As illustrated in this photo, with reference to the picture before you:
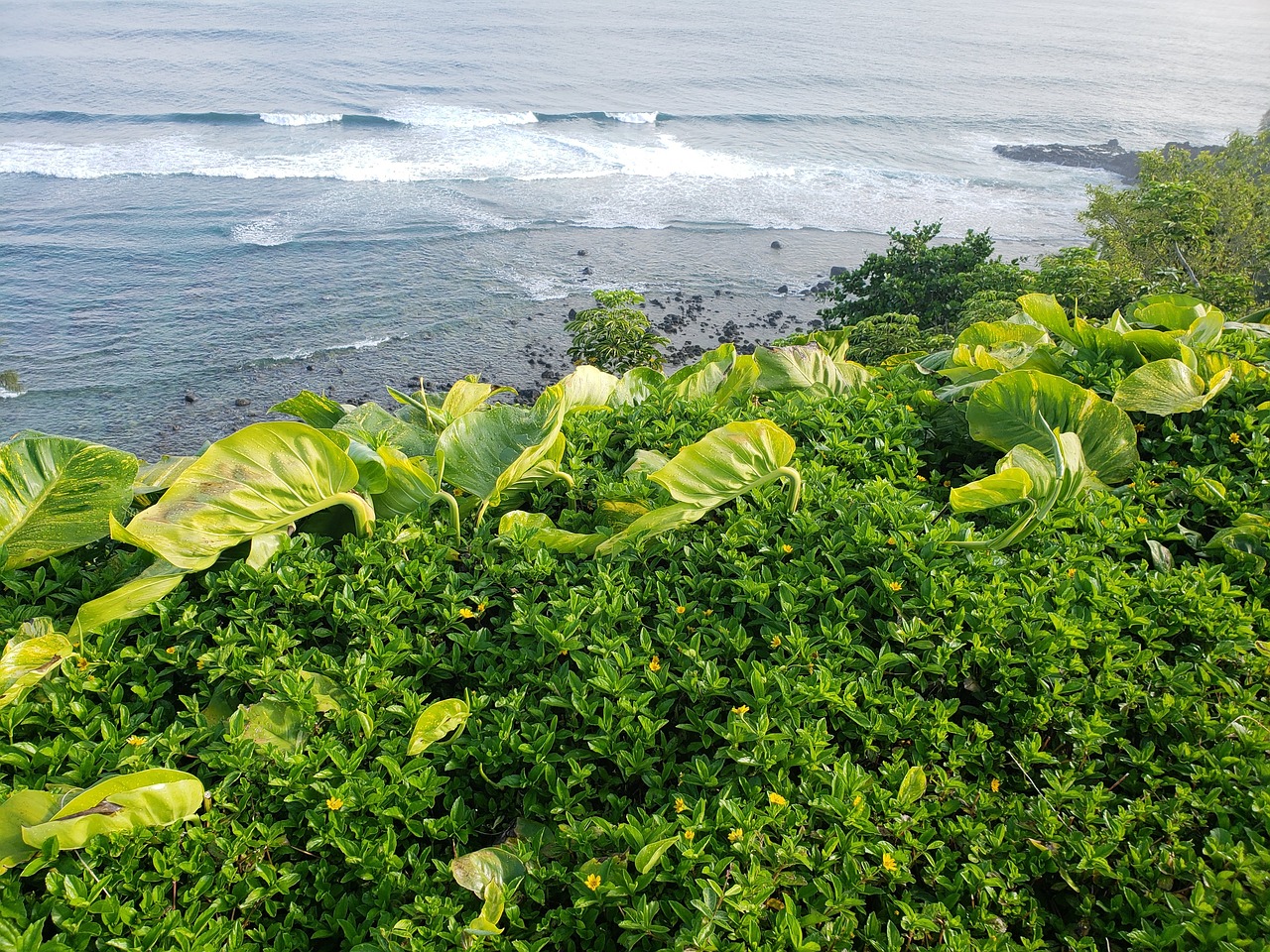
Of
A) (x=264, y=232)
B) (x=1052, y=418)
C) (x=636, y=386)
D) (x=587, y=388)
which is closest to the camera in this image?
(x=1052, y=418)

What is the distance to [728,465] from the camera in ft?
7.98

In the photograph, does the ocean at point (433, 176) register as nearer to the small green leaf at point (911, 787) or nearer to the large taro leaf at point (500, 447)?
the large taro leaf at point (500, 447)

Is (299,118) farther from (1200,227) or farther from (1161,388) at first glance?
(1161,388)

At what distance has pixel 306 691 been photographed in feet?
6.26

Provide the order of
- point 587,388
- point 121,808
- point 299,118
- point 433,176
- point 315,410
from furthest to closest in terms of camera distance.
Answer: point 299,118 → point 433,176 → point 587,388 → point 315,410 → point 121,808

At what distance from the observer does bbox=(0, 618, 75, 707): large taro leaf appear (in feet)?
6.04

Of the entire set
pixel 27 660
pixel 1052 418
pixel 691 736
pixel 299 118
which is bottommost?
pixel 691 736

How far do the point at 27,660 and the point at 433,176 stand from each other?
27.5m

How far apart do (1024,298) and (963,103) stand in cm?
4579

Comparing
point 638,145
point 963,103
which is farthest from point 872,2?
point 638,145

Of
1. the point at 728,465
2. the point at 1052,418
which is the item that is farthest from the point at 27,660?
the point at 1052,418

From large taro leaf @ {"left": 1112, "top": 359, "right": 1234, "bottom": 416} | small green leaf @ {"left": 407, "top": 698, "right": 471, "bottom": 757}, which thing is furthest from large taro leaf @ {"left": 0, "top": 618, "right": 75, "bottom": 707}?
large taro leaf @ {"left": 1112, "top": 359, "right": 1234, "bottom": 416}

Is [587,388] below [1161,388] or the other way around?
below

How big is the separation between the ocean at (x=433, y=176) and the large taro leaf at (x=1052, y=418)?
13.6m
